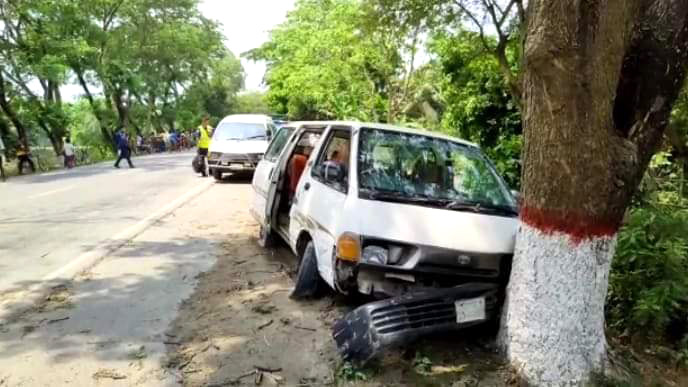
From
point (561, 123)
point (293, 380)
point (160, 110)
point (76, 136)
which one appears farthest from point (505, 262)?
point (160, 110)

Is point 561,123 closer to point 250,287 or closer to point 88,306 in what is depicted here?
point 250,287

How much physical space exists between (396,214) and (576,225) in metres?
1.34

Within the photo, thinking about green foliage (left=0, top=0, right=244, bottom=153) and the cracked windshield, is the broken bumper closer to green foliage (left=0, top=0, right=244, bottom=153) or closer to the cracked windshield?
the cracked windshield

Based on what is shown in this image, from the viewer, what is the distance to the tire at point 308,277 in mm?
4895

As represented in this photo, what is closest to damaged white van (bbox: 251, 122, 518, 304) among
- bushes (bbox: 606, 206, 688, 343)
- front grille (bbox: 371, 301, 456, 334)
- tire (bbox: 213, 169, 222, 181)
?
front grille (bbox: 371, 301, 456, 334)

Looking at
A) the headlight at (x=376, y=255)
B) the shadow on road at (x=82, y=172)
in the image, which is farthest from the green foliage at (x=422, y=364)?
Answer: the shadow on road at (x=82, y=172)

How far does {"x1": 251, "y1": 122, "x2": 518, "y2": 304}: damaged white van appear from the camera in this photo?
3.99 metres

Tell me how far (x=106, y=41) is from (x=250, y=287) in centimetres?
2977

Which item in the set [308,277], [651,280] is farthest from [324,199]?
[651,280]

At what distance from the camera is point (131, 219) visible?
900cm

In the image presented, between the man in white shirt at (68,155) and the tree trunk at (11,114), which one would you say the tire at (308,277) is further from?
the tree trunk at (11,114)

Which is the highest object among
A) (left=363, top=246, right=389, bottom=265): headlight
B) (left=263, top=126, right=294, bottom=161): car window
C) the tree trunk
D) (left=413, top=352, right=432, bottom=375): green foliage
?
the tree trunk

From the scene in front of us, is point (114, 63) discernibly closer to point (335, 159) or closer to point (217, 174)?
point (217, 174)

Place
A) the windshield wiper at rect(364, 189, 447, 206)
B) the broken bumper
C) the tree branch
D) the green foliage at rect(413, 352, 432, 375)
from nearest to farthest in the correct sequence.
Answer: the broken bumper
the green foliage at rect(413, 352, 432, 375)
the windshield wiper at rect(364, 189, 447, 206)
the tree branch
